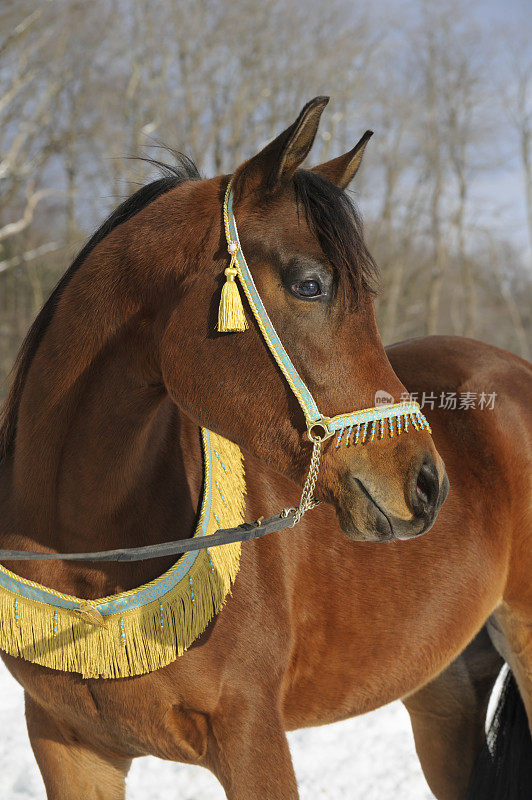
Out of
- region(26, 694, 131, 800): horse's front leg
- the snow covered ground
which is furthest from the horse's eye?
the snow covered ground

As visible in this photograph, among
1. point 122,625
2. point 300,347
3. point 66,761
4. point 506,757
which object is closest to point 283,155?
point 300,347

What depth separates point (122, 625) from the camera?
1.61 meters

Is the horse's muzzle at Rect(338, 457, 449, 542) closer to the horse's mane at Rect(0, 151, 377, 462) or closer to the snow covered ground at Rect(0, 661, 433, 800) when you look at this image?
the horse's mane at Rect(0, 151, 377, 462)

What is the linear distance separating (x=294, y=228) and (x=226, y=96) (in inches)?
557

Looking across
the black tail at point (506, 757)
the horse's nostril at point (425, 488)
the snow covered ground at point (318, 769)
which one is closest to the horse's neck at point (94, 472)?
the horse's nostril at point (425, 488)

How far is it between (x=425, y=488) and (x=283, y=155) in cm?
73

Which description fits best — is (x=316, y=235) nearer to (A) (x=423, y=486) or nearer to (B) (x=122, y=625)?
(A) (x=423, y=486)

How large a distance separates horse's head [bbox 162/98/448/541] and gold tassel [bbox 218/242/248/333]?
3 cm

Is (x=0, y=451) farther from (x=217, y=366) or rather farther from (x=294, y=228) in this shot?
(x=294, y=228)


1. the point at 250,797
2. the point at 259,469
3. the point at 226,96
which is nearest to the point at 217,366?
the point at 259,469

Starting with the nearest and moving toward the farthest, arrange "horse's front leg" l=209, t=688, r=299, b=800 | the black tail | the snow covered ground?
"horse's front leg" l=209, t=688, r=299, b=800 → the black tail → the snow covered ground

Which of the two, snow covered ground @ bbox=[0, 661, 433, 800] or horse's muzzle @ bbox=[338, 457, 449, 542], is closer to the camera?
horse's muzzle @ bbox=[338, 457, 449, 542]

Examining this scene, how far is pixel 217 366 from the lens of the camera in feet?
4.85

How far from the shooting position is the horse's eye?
142 centimetres
